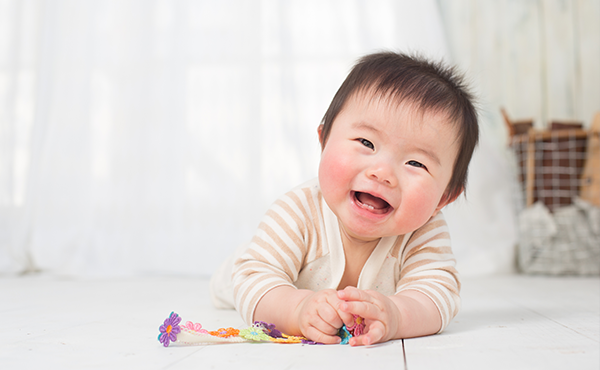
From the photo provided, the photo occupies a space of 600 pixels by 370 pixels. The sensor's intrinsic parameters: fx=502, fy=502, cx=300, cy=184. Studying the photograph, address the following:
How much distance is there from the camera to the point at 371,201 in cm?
71

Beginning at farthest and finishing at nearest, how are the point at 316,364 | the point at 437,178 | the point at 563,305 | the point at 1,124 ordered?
the point at 1,124
the point at 563,305
the point at 437,178
the point at 316,364

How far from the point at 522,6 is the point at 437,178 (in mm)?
1775

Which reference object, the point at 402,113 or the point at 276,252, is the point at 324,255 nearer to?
the point at 276,252

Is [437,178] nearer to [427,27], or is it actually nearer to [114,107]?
[427,27]

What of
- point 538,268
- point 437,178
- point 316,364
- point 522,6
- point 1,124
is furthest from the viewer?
point 522,6

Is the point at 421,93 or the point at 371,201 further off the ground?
the point at 421,93

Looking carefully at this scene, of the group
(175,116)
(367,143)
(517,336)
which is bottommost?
(517,336)

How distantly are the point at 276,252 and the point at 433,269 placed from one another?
0.80ft

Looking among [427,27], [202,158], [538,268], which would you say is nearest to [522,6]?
[427,27]

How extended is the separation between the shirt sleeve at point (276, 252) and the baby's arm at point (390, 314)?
16cm

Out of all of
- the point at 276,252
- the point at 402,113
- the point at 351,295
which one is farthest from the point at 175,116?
the point at 351,295

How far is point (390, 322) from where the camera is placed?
0.60 metres

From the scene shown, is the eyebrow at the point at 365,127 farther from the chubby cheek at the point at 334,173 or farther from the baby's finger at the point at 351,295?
the baby's finger at the point at 351,295

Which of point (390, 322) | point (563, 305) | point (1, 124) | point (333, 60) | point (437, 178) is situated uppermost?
point (333, 60)
